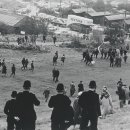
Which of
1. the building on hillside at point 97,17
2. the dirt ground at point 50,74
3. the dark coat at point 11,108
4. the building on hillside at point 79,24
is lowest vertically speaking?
the dirt ground at point 50,74

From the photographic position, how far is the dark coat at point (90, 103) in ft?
30.0

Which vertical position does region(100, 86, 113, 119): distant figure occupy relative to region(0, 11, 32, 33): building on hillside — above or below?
below

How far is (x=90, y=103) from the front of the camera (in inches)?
361

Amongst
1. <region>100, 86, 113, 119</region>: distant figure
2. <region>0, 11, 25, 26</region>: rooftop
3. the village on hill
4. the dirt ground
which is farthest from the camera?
<region>0, 11, 25, 26</region>: rooftop

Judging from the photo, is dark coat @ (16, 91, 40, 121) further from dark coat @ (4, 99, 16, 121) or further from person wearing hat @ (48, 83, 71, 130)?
dark coat @ (4, 99, 16, 121)

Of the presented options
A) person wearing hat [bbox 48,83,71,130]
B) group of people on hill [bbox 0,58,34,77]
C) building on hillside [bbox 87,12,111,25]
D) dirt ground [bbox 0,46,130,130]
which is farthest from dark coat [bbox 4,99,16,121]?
building on hillside [bbox 87,12,111,25]

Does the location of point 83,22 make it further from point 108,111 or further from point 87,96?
point 87,96

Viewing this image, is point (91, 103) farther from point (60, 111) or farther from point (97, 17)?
point (97, 17)

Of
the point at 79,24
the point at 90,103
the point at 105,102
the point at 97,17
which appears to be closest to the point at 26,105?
the point at 90,103

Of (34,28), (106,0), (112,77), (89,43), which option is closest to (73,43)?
(89,43)

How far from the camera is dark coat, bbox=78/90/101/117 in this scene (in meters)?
9.14

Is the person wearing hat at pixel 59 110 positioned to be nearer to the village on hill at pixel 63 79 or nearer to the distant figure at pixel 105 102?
the village on hill at pixel 63 79

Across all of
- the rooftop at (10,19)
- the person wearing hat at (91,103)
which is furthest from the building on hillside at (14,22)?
the person wearing hat at (91,103)

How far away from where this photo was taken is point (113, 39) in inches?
2087
